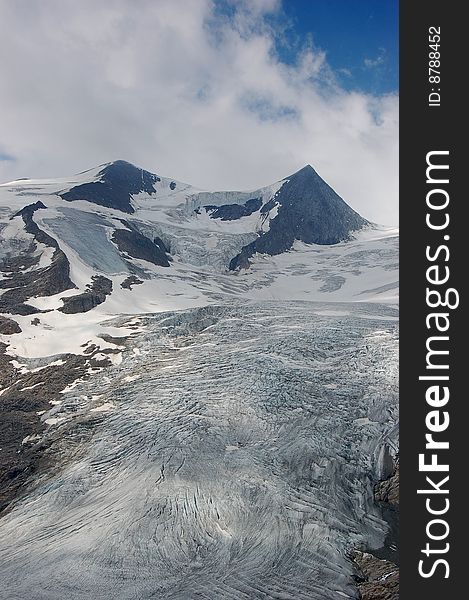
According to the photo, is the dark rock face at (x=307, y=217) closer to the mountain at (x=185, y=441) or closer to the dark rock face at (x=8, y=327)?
the mountain at (x=185, y=441)

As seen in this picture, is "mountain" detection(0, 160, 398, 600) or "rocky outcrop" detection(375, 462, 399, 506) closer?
"mountain" detection(0, 160, 398, 600)

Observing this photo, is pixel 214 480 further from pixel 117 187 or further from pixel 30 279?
pixel 117 187

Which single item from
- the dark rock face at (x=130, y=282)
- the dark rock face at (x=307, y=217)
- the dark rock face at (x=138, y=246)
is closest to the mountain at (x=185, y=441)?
the dark rock face at (x=130, y=282)

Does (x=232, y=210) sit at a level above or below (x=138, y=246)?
above

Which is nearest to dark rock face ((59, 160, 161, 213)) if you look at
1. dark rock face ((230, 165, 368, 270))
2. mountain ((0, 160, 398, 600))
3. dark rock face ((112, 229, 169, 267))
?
dark rock face ((112, 229, 169, 267))

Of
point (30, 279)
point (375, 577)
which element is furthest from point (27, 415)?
point (30, 279)

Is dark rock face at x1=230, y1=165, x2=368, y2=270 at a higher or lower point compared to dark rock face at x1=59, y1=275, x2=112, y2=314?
higher

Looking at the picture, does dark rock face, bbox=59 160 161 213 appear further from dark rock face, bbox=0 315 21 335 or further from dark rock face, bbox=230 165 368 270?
dark rock face, bbox=0 315 21 335

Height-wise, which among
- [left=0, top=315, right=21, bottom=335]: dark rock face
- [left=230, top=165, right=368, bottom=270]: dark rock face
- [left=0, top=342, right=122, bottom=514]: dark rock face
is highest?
[left=230, top=165, right=368, bottom=270]: dark rock face
